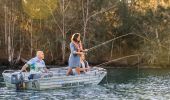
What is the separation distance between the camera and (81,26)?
55.0 meters

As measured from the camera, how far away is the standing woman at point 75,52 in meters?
28.1

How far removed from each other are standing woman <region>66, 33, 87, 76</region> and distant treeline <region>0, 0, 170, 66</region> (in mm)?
23572

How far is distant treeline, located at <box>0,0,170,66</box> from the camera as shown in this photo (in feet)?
175

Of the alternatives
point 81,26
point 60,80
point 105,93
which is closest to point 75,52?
point 60,80

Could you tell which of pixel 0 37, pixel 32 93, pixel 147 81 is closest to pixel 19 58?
pixel 0 37

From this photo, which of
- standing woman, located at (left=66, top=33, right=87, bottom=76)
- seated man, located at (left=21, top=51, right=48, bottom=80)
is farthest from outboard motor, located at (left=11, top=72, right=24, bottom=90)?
standing woman, located at (left=66, top=33, right=87, bottom=76)

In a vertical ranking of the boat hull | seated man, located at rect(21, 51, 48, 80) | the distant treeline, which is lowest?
the boat hull

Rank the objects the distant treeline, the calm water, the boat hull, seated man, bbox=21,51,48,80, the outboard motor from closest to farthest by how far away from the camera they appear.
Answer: the calm water → the outboard motor → the boat hull → seated man, bbox=21,51,48,80 → the distant treeline

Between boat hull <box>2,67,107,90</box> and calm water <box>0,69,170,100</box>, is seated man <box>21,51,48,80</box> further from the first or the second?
calm water <box>0,69,170,100</box>

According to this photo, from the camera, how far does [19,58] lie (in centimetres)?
5203

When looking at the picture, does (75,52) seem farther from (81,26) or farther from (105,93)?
(81,26)

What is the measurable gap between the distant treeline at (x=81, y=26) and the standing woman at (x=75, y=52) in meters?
23.6

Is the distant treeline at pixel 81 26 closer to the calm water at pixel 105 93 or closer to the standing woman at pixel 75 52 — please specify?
the calm water at pixel 105 93

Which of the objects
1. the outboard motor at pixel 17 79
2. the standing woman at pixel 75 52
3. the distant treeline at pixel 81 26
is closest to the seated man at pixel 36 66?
the outboard motor at pixel 17 79
